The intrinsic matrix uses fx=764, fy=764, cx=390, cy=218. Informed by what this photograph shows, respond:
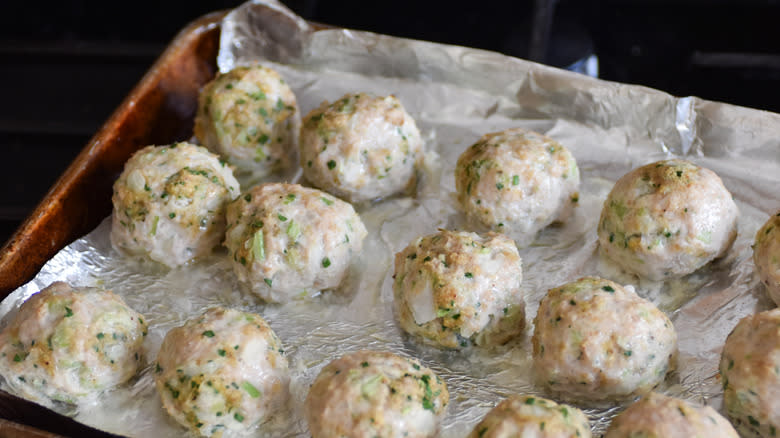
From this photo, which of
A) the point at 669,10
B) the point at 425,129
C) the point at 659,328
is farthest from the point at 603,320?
the point at 669,10

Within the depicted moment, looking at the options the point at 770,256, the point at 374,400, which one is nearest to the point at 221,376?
the point at 374,400

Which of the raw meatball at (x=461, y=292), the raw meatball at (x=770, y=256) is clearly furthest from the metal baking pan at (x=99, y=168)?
the raw meatball at (x=770, y=256)

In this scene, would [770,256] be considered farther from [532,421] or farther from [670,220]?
[532,421]

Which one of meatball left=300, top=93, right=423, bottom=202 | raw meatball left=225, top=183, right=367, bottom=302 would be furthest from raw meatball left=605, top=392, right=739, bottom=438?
meatball left=300, top=93, right=423, bottom=202

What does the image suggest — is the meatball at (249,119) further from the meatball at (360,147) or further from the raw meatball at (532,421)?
the raw meatball at (532,421)

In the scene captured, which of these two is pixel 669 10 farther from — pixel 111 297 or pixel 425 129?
pixel 111 297

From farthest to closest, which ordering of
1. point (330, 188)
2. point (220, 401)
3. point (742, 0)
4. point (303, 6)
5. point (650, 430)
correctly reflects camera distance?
point (303, 6) → point (742, 0) → point (330, 188) → point (220, 401) → point (650, 430)
